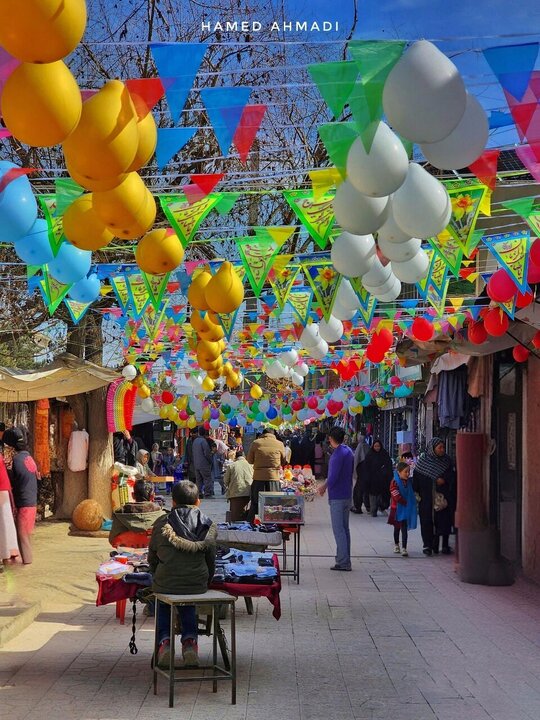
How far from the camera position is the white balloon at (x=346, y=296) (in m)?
10.3

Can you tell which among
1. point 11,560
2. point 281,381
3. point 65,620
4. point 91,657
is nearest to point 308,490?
point 11,560

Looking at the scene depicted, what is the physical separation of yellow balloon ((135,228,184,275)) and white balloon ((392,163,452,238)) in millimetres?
1695

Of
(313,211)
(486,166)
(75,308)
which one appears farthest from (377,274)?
(75,308)

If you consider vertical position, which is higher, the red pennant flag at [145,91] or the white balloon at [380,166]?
the red pennant flag at [145,91]

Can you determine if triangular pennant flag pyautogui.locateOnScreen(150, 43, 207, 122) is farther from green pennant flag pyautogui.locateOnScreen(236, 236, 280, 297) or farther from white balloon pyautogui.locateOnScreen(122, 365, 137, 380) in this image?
white balloon pyautogui.locateOnScreen(122, 365, 137, 380)

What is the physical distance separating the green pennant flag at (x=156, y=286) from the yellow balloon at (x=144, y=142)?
202 inches

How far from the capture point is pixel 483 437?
13.3 m

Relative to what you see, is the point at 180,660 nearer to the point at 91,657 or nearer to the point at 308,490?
the point at 91,657

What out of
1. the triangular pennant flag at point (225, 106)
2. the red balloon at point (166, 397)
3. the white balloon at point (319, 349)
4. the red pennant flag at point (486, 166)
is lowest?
the red balloon at point (166, 397)

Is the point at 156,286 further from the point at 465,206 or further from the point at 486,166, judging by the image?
the point at 486,166

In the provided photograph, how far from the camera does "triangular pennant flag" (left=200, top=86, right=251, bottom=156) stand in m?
5.66

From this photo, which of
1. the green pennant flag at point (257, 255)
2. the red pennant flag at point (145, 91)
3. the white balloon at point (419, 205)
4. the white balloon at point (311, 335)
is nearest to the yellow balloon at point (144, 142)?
the red pennant flag at point (145, 91)

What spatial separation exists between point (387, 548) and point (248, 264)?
8.17 meters

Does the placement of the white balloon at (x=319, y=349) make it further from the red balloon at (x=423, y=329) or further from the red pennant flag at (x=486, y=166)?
the red pennant flag at (x=486, y=166)
